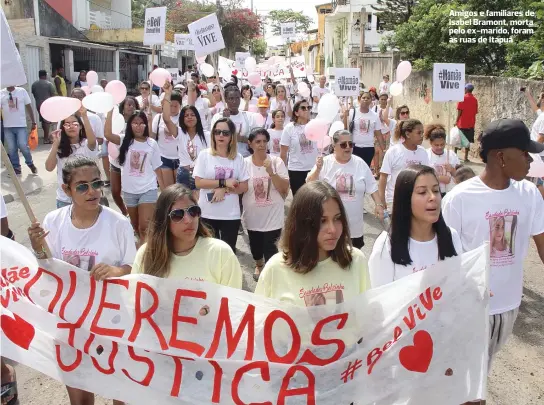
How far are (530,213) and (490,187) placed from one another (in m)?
0.29

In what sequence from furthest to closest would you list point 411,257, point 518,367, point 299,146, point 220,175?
point 299,146, point 220,175, point 518,367, point 411,257

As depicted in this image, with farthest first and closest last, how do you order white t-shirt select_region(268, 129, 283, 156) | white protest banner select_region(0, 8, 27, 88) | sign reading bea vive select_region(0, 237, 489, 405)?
white t-shirt select_region(268, 129, 283, 156) < white protest banner select_region(0, 8, 27, 88) < sign reading bea vive select_region(0, 237, 489, 405)

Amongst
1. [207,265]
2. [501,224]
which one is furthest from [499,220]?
[207,265]

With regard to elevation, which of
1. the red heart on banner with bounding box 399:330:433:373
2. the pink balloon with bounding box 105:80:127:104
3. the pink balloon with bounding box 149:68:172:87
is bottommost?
the red heart on banner with bounding box 399:330:433:373

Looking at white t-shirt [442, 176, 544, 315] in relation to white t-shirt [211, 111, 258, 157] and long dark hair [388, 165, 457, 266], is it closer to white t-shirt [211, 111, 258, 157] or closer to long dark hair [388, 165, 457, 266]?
long dark hair [388, 165, 457, 266]

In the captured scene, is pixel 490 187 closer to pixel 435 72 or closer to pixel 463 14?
pixel 435 72

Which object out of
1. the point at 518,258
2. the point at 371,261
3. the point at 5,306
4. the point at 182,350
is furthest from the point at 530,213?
the point at 5,306

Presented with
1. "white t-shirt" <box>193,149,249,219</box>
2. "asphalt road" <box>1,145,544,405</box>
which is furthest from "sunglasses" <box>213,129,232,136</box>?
"asphalt road" <box>1,145,544,405</box>

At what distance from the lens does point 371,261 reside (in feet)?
9.94

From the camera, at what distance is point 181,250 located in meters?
3.09

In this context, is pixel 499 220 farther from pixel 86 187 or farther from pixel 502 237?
pixel 86 187

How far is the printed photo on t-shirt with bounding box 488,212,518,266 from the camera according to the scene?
10.4 feet

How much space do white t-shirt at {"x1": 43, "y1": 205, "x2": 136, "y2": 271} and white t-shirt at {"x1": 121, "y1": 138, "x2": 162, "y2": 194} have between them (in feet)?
9.39

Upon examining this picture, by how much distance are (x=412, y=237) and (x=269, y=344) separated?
37.2 inches
